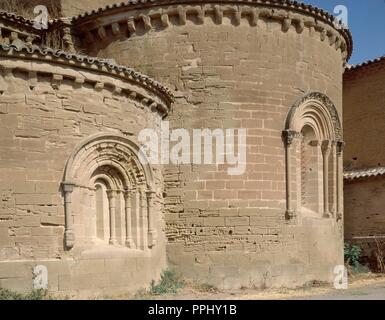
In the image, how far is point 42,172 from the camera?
9.66 meters

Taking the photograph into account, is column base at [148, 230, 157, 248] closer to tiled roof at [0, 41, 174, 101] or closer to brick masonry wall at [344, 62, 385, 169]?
tiled roof at [0, 41, 174, 101]

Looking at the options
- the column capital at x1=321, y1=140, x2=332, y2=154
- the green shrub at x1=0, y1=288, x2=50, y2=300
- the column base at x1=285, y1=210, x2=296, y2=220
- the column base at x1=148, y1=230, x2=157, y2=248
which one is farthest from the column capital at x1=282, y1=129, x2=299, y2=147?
the green shrub at x1=0, y1=288, x2=50, y2=300

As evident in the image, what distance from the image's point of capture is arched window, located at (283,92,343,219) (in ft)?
44.0

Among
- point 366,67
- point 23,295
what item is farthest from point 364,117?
point 23,295

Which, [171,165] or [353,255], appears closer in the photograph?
[171,165]

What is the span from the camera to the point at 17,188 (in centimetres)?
945

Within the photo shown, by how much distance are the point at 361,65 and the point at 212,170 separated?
8.67 m

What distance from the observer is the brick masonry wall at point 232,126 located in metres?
12.1

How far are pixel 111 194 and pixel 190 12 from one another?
4.41 m

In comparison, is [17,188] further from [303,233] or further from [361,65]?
[361,65]

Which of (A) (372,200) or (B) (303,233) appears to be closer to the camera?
(B) (303,233)

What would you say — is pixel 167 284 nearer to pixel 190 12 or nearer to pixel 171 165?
pixel 171 165
